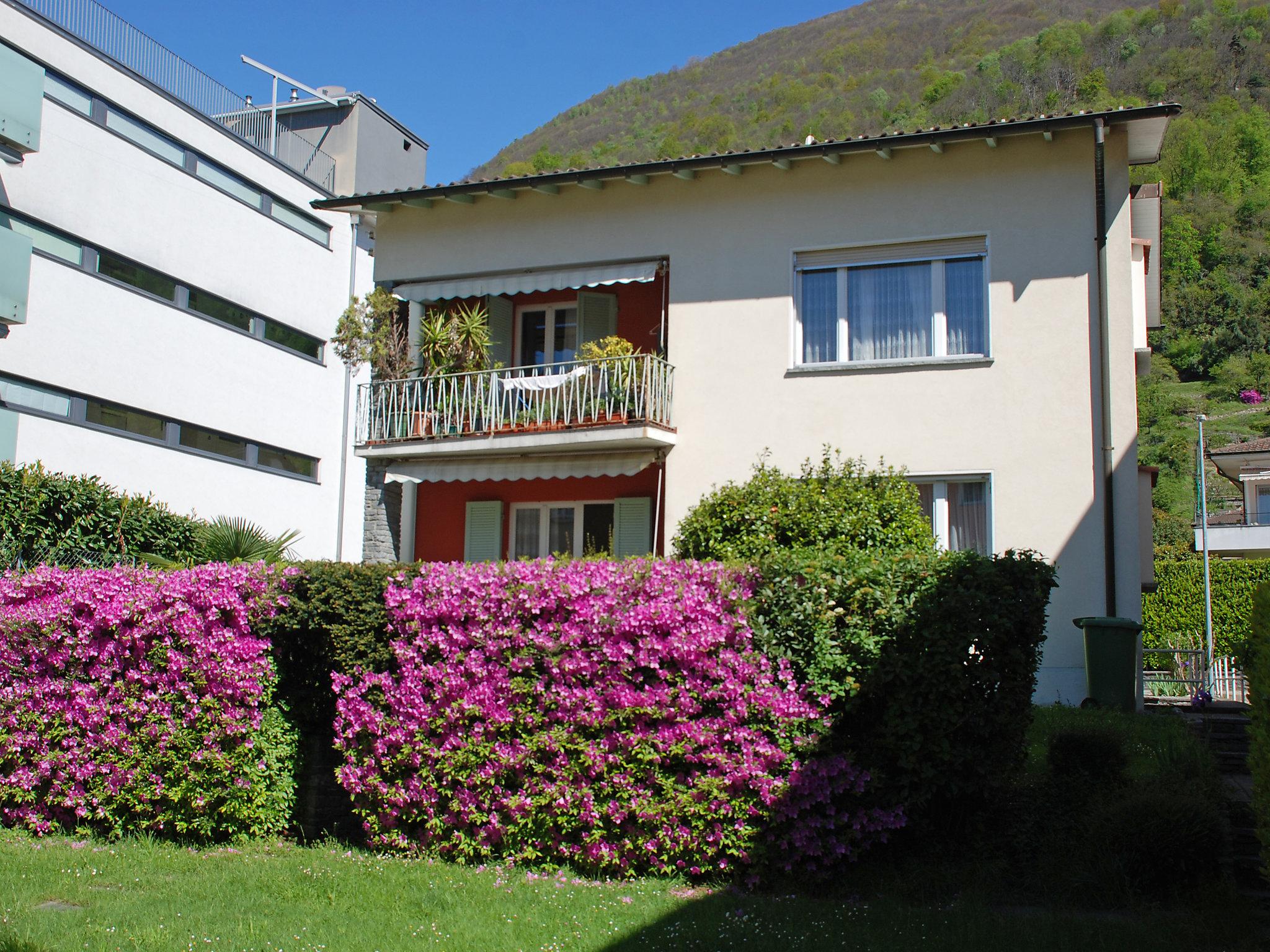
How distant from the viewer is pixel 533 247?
55.8 ft

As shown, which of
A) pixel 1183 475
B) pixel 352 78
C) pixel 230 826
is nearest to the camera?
pixel 230 826

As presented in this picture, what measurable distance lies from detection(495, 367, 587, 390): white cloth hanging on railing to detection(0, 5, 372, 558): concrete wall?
11851 mm

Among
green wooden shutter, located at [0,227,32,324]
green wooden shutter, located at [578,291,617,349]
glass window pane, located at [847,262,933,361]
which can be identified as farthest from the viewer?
green wooden shutter, located at [0,227,32,324]

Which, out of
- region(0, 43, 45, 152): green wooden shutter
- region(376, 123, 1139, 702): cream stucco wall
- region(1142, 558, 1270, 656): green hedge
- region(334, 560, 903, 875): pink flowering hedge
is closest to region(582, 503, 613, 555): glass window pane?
region(376, 123, 1139, 702): cream stucco wall

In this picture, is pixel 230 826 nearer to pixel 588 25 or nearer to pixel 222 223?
pixel 222 223

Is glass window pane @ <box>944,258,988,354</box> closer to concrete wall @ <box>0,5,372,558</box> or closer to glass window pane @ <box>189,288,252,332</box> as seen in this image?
concrete wall @ <box>0,5,372,558</box>

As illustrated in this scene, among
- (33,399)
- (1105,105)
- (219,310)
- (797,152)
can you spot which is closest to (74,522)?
(33,399)

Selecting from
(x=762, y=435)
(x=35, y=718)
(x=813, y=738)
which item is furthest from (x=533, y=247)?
(x=813, y=738)

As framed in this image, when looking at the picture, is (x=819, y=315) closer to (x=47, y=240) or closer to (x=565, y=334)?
(x=565, y=334)

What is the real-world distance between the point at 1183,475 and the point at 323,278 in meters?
47.9

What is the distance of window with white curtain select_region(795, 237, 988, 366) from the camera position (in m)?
14.9

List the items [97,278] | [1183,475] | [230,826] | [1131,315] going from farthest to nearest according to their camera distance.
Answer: [1183,475] → [97,278] → [1131,315] → [230,826]

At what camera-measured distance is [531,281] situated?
16.8m

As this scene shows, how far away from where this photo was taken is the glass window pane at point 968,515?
14469mm
